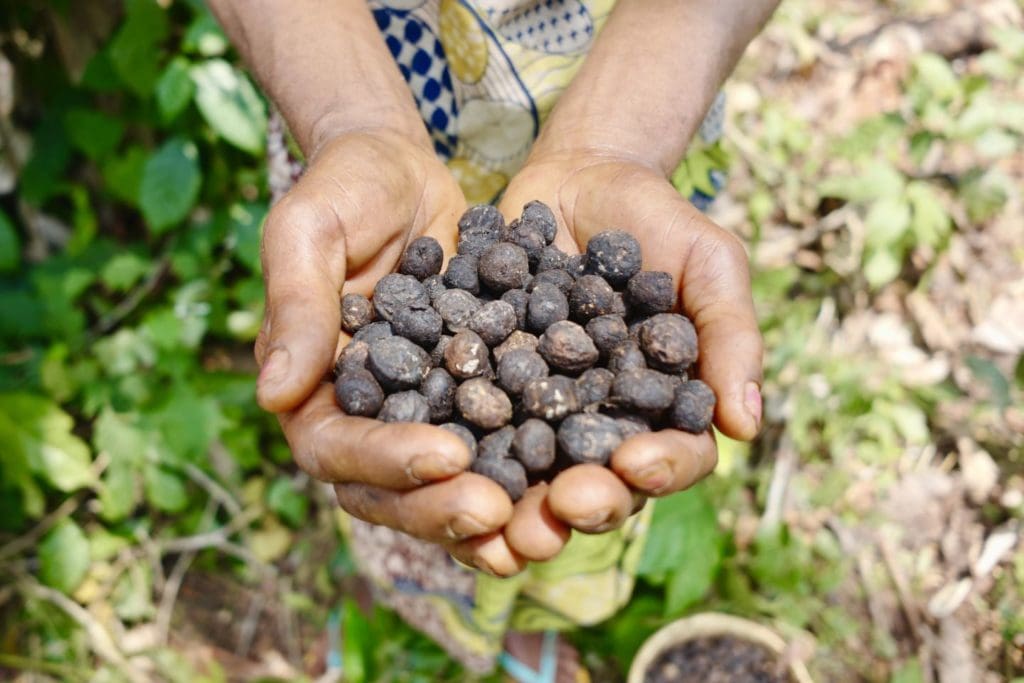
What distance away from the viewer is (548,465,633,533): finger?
1.59m

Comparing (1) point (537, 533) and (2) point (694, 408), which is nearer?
(1) point (537, 533)

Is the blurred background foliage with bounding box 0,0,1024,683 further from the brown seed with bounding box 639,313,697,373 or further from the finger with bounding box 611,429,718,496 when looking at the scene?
the finger with bounding box 611,429,718,496

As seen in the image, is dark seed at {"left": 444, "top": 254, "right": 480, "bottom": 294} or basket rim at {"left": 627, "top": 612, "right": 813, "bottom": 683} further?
basket rim at {"left": 627, "top": 612, "right": 813, "bottom": 683}

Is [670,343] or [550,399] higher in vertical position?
[670,343]

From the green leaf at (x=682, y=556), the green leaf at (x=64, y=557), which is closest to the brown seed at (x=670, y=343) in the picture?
the green leaf at (x=682, y=556)

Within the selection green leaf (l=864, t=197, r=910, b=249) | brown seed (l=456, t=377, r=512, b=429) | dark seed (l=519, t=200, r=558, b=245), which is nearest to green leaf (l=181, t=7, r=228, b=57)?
dark seed (l=519, t=200, r=558, b=245)

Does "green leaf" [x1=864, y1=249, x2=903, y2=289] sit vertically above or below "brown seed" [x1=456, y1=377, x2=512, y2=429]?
below

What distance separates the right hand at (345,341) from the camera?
1.59 meters

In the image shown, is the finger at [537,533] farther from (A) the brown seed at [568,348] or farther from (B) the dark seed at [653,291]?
(B) the dark seed at [653,291]

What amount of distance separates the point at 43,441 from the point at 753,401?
102 inches

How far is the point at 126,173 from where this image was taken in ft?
11.5

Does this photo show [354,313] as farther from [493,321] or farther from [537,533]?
[537,533]

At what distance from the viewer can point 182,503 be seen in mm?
3168

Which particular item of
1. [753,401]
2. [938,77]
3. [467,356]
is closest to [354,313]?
[467,356]
